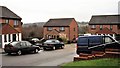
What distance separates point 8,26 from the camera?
121 feet

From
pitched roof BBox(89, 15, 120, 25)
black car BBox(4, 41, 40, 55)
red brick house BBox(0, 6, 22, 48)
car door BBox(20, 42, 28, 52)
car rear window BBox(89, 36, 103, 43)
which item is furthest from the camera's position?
pitched roof BBox(89, 15, 120, 25)

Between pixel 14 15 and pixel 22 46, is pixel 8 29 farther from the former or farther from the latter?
pixel 22 46

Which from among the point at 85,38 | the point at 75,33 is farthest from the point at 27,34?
the point at 85,38

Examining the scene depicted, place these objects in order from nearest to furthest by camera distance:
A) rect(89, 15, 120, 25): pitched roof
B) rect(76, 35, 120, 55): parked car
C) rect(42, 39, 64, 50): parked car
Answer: rect(76, 35, 120, 55): parked car < rect(42, 39, 64, 50): parked car < rect(89, 15, 120, 25): pitched roof

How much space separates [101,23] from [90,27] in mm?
3606

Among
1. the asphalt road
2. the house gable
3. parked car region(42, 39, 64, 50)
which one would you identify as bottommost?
the asphalt road

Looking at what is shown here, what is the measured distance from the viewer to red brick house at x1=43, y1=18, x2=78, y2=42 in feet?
234

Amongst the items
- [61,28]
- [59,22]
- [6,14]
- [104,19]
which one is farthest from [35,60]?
[59,22]

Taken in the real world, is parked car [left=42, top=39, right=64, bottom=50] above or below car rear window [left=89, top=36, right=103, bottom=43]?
below

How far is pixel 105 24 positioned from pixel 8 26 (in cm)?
3739

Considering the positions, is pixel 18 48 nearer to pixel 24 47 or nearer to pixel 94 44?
pixel 24 47

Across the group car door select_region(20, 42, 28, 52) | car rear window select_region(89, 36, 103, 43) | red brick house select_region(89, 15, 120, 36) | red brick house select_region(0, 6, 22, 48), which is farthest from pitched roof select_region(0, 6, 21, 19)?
→ red brick house select_region(89, 15, 120, 36)

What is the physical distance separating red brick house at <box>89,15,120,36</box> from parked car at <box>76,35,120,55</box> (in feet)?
Result: 146

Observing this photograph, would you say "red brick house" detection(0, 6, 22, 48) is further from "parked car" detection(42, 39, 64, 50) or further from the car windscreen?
the car windscreen
